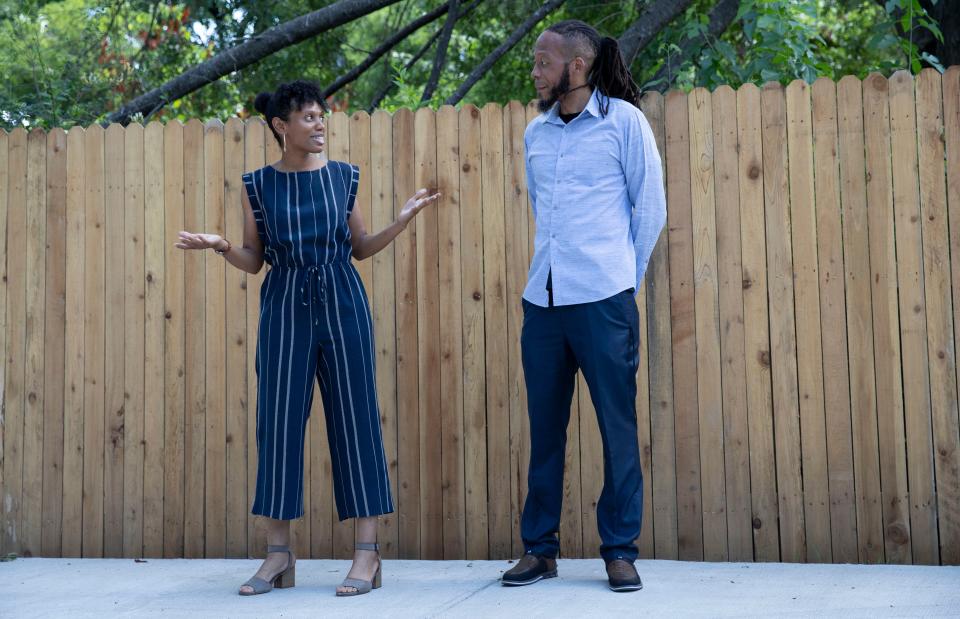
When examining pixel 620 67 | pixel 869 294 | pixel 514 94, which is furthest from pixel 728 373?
pixel 514 94

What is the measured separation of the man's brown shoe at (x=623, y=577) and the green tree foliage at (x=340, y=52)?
7.76ft

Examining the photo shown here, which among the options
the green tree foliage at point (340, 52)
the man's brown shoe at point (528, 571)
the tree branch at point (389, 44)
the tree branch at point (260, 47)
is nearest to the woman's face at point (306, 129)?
the green tree foliage at point (340, 52)

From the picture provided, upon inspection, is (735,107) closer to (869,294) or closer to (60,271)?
(869,294)

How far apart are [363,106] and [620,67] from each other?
6410mm

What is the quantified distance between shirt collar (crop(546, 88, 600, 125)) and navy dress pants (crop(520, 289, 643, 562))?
605 millimetres

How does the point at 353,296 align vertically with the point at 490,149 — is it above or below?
below

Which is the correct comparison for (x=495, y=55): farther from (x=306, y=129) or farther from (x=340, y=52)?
(x=340, y=52)

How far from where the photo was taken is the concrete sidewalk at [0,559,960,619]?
308 centimetres

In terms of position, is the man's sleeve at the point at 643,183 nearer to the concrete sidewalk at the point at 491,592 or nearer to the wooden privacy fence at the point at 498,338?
the wooden privacy fence at the point at 498,338

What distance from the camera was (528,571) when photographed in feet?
11.3

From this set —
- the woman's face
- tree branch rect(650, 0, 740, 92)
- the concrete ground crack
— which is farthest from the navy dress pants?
tree branch rect(650, 0, 740, 92)

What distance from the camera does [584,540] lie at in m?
4.14

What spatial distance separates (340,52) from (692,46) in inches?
168

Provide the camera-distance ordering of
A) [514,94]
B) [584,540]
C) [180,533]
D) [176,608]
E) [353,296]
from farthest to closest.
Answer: [514,94] < [180,533] < [584,540] < [353,296] < [176,608]
